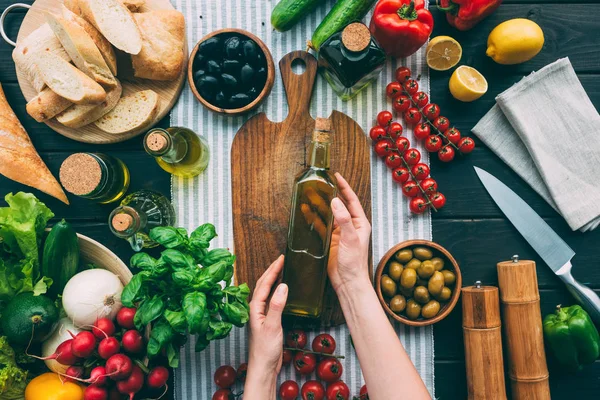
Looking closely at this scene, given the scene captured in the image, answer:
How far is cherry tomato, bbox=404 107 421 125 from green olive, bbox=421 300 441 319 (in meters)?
0.54

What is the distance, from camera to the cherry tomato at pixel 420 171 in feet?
4.08

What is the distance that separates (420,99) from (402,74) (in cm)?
9

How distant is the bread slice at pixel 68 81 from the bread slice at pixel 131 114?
0.08 m

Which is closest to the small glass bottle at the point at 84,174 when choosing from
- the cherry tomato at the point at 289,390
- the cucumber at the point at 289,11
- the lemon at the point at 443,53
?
the cucumber at the point at 289,11

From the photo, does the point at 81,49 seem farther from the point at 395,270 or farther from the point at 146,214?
the point at 395,270

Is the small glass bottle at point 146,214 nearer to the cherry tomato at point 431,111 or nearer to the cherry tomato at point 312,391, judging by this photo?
the cherry tomato at point 312,391

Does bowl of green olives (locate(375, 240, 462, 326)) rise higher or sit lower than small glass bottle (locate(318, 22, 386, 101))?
lower

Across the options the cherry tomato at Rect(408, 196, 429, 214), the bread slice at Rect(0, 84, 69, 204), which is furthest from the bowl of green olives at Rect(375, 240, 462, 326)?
the bread slice at Rect(0, 84, 69, 204)

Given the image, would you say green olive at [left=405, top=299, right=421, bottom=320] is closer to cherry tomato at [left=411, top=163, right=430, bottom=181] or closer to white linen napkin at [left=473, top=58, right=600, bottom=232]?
cherry tomato at [left=411, top=163, right=430, bottom=181]

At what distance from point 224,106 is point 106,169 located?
1.20 ft

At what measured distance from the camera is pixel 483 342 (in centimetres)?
119

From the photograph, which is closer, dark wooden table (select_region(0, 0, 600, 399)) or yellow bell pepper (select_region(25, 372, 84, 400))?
yellow bell pepper (select_region(25, 372, 84, 400))

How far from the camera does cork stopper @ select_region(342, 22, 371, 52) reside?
3.56 feet

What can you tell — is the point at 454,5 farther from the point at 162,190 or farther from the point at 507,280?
the point at 162,190
